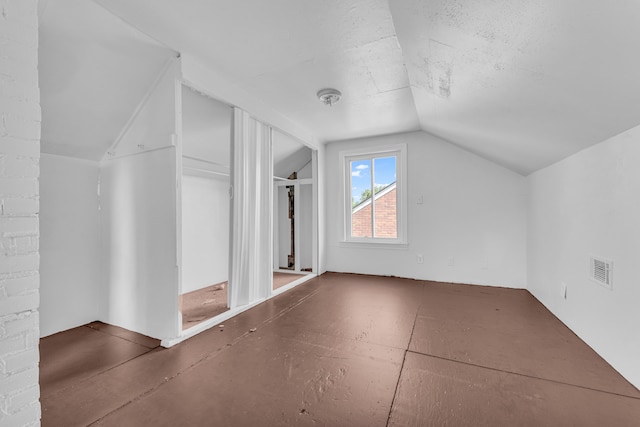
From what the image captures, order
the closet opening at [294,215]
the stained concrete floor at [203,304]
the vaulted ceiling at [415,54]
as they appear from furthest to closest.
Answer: the closet opening at [294,215]
the stained concrete floor at [203,304]
the vaulted ceiling at [415,54]

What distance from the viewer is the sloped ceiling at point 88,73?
1.69 metres

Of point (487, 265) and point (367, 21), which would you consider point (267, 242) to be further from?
point (487, 265)

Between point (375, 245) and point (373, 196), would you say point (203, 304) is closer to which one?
point (375, 245)

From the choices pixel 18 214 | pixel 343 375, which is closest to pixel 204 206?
pixel 18 214

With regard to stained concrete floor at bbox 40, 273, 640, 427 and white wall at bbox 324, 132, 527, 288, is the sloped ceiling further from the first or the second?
white wall at bbox 324, 132, 527, 288

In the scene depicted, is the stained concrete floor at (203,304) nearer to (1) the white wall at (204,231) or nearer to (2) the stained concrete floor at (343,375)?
(1) the white wall at (204,231)

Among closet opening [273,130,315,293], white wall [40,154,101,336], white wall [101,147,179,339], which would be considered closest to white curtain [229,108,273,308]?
white wall [101,147,179,339]

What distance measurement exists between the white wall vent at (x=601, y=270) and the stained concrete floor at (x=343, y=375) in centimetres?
55

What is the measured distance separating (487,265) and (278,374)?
3.32 meters

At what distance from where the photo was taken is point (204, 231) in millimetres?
3807

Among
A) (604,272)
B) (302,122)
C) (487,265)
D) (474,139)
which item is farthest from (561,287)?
(302,122)

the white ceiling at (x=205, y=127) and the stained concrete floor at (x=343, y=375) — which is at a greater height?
the white ceiling at (x=205, y=127)

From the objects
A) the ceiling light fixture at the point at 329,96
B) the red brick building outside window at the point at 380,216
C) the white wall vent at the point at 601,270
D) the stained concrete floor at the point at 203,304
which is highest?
the ceiling light fixture at the point at 329,96

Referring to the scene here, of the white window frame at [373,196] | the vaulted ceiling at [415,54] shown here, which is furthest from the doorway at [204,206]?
the white window frame at [373,196]
